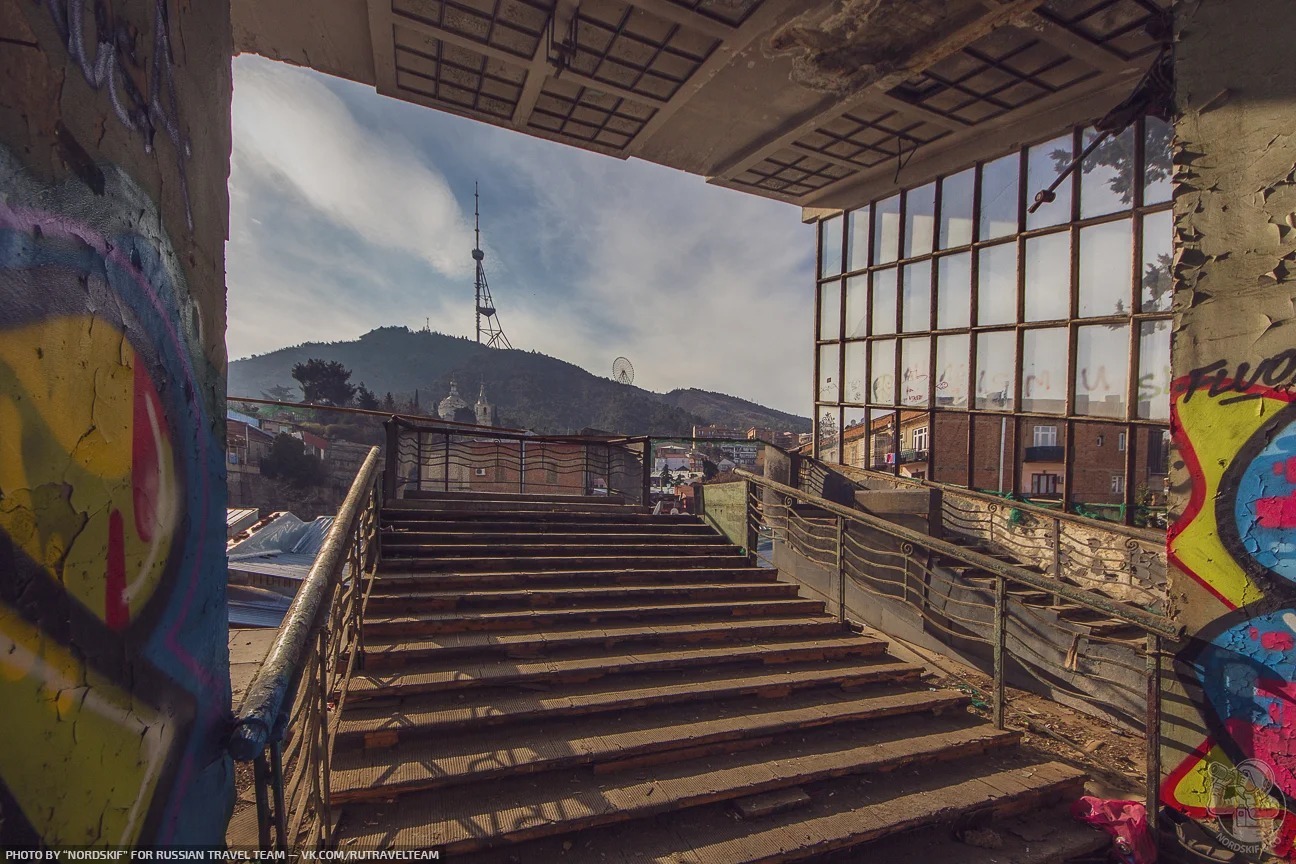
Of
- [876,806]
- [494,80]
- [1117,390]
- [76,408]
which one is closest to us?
[76,408]

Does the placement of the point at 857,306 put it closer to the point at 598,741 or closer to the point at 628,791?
the point at 598,741

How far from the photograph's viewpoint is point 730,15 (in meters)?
6.05

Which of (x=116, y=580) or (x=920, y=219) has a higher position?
(x=920, y=219)

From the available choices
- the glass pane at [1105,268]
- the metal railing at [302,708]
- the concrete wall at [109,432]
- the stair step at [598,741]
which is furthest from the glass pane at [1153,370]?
the concrete wall at [109,432]

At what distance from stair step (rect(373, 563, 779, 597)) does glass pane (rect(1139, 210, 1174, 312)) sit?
17.4 feet

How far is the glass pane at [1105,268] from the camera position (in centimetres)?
653

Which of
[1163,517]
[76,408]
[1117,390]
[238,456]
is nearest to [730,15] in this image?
[1117,390]

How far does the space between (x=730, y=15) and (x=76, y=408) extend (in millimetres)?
6923

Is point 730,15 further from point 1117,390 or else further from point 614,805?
point 614,805

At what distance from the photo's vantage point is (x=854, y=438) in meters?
10.0

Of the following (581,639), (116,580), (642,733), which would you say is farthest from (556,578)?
(116,580)

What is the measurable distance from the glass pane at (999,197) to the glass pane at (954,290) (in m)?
0.46

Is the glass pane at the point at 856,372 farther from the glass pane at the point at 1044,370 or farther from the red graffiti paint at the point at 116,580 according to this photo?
the red graffiti paint at the point at 116,580

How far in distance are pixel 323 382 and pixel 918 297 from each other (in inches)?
1782
